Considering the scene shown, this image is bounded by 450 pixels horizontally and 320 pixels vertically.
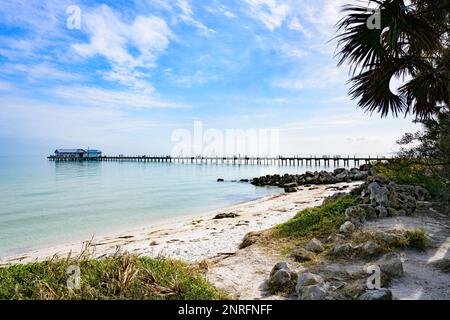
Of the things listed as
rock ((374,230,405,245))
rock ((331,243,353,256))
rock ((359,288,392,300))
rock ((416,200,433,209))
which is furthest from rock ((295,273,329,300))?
rock ((416,200,433,209))

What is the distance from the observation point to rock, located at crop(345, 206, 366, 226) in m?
7.83

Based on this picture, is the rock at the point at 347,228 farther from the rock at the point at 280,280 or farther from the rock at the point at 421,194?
the rock at the point at 421,194

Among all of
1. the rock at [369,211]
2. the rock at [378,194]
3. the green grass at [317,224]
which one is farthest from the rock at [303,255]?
the rock at [378,194]

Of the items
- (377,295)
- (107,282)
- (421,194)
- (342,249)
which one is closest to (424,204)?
(421,194)

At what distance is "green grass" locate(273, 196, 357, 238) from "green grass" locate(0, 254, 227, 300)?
3.70 metres

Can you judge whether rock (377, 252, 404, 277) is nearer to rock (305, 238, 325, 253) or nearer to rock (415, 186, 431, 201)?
rock (305, 238, 325, 253)

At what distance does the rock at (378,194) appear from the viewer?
8656 millimetres

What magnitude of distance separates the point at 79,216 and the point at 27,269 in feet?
47.0

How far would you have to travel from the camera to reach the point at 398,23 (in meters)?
5.46

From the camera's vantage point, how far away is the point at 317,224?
8219 millimetres

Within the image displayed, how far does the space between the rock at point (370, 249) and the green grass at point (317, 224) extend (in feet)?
5.88

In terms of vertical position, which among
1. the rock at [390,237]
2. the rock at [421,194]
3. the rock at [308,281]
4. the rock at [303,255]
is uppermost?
the rock at [421,194]

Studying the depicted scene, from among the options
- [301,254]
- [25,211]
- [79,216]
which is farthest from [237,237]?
[25,211]

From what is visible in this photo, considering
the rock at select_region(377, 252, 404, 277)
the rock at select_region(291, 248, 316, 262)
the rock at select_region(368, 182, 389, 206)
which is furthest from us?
the rock at select_region(368, 182, 389, 206)
